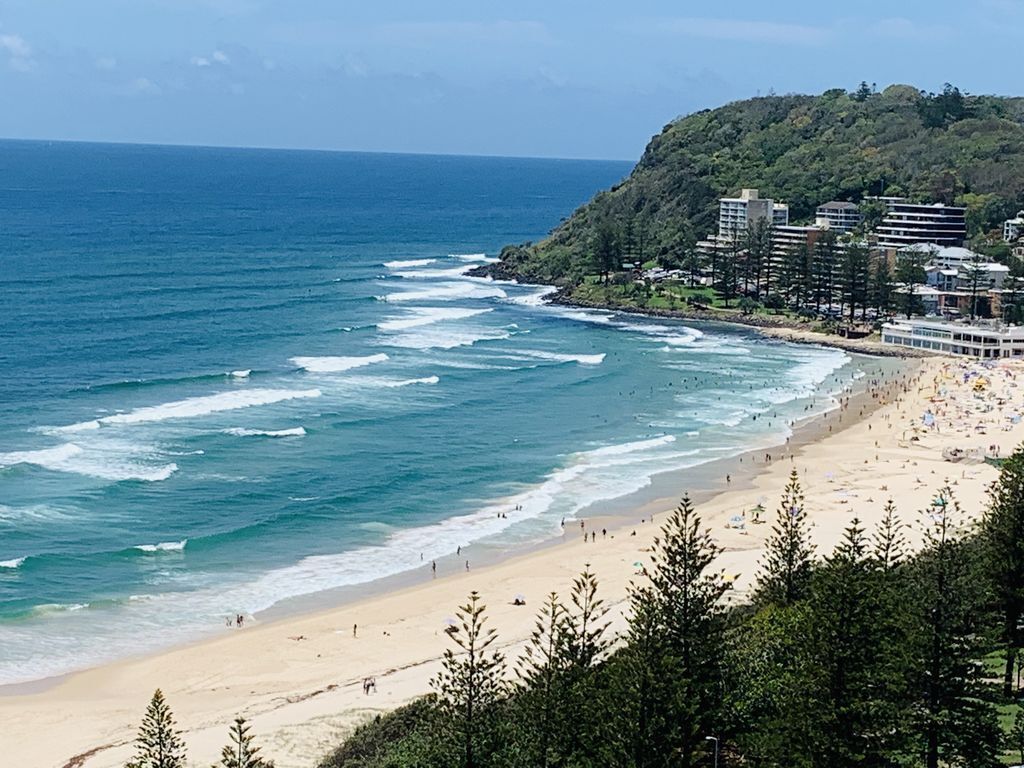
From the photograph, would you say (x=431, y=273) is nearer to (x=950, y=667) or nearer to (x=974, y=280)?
(x=974, y=280)

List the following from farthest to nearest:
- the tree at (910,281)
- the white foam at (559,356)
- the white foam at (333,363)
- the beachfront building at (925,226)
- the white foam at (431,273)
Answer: the white foam at (431,273)
the beachfront building at (925,226)
the tree at (910,281)
the white foam at (559,356)
the white foam at (333,363)

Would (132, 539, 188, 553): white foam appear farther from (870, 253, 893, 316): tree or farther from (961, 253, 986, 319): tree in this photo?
(961, 253, 986, 319): tree

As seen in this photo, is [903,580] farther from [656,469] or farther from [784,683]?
[656,469]

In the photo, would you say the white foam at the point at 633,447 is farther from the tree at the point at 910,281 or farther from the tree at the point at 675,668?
the tree at the point at 910,281

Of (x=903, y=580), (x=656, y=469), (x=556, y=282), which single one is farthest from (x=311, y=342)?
(x=903, y=580)

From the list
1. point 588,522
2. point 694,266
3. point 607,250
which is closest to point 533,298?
point 607,250

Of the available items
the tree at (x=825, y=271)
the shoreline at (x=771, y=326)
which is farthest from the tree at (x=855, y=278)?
the shoreline at (x=771, y=326)
